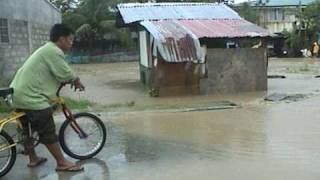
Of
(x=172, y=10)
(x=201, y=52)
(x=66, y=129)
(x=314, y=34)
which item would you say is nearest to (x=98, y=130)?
(x=66, y=129)

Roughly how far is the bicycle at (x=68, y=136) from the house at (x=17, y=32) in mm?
9611

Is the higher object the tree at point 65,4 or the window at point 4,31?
the tree at point 65,4

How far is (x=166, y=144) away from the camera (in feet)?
27.5

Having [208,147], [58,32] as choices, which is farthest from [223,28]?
[58,32]

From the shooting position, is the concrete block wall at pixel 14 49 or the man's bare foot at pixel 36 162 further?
the concrete block wall at pixel 14 49

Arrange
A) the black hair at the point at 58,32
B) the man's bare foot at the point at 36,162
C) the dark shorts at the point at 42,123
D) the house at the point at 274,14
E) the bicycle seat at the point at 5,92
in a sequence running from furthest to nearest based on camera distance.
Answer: the house at the point at 274,14 → the man's bare foot at the point at 36,162 → the black hair at the point at 58,32 → the dark shorts at the point at 42,123 → the bicycle seat at the point at 5,92

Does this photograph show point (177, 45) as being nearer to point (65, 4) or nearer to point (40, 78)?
point (40, 78)

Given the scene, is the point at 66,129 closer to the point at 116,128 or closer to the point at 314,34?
the point at 116,128

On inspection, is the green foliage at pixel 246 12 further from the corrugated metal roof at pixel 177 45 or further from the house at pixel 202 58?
the corrugated metal roof at pixel 177 45

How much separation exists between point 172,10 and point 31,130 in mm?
13094

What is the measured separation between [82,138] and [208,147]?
186 centimetres

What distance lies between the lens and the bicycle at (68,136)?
6.56 meters

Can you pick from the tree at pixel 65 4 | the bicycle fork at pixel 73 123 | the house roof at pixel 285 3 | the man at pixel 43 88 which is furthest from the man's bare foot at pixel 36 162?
the house roof at pixel 285 3

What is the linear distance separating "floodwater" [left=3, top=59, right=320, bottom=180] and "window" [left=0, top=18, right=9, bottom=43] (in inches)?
310
